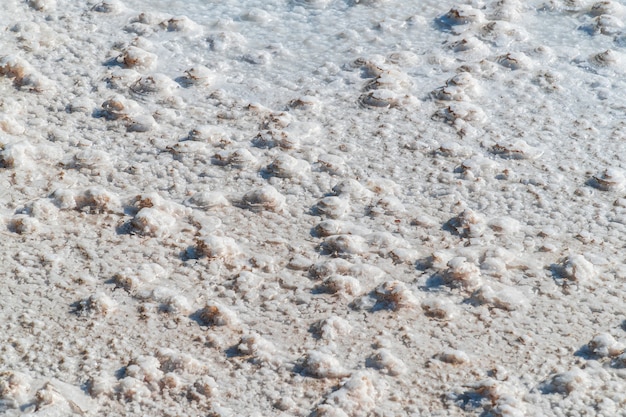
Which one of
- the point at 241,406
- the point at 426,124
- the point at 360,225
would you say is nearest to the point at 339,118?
the point at 426,124

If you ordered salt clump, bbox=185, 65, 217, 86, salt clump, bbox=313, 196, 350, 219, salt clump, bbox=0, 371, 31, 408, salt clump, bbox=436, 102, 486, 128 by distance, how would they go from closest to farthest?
1. salt clump, bbox=0, 371, 31, 408
2. salt clump, bbox=313, 196, 350, 219
3. salt clump, bbox=436, 102, 486, 128
4. salt clump, bbox=185, 65, 217, 86

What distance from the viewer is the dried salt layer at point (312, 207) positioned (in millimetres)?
1520

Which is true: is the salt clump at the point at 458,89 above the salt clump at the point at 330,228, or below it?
above

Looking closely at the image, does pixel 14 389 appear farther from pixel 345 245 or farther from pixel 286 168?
pixel 286 168

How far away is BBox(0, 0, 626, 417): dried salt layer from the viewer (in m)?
1.52

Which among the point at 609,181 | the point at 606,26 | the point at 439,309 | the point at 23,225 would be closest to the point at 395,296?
the point at 439,309

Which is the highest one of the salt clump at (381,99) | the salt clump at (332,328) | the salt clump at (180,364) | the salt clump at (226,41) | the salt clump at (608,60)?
the salt clump at (608,60)

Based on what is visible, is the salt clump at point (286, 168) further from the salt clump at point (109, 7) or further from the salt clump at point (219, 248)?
the salt clump at point (109, 7)

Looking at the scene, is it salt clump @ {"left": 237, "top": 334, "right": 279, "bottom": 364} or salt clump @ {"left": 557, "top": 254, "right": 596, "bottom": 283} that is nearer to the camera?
salt clump @ {"left": 237, "top": 334, "right": 279, "bottom": 364}

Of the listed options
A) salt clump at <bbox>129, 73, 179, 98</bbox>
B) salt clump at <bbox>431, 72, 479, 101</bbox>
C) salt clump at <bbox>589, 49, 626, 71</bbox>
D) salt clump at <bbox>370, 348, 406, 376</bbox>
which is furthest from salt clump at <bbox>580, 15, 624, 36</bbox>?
salt clump at <bbox>370, 348, 406, 376</bbox>

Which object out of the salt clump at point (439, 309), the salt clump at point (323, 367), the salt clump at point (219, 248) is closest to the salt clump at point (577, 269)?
the salt clump at point (439, 309)

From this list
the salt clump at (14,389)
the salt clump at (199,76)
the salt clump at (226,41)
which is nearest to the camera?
the salt clump at (14,389)

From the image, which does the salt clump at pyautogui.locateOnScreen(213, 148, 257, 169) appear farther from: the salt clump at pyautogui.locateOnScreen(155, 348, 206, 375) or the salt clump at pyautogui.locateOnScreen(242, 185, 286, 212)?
the salt clump at pyautogui.locateOnScreen(155, 348, 206, 375)

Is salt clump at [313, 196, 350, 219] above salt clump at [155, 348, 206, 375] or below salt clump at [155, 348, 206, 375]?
above
